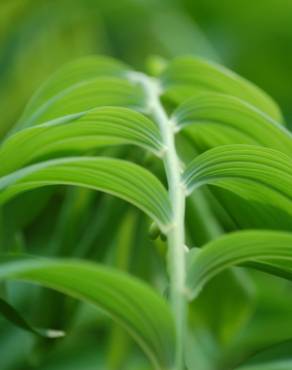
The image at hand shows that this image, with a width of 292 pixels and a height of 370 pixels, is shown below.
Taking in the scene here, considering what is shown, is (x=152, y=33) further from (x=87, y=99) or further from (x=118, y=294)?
(x=118, y=294)

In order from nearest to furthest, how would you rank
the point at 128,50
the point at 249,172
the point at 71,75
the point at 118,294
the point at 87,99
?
the point at 118,294, the point at 249,172, the point at 87,99, the point at 71,75, the point at 128,50

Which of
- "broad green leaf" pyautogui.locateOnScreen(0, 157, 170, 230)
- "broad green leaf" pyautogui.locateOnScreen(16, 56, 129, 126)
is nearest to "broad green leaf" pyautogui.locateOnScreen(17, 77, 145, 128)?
"broad green leaf" pyautogui.locateOnScreen(16, 56, 129, 126)

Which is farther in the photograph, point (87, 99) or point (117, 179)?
point (87, 99)

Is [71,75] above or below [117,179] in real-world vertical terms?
above

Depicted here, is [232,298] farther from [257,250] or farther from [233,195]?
[257,250]

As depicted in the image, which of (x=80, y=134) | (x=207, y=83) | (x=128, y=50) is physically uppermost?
(x=128, y=50)

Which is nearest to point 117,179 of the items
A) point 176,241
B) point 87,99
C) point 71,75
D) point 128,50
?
point 176,241

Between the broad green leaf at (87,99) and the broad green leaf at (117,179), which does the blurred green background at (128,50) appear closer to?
the broad green leaf at (87,99)
